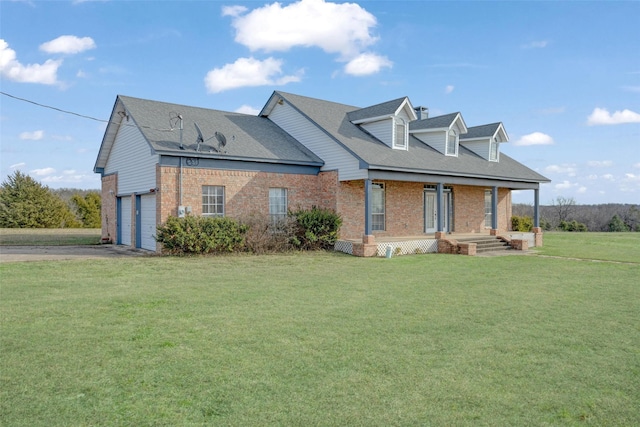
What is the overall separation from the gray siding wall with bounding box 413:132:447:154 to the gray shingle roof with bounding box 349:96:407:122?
11.0 feet

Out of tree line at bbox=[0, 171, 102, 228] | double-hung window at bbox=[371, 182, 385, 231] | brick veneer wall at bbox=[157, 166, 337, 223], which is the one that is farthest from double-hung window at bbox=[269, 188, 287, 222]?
tree line at bbox=[0, 171, 102, 228]

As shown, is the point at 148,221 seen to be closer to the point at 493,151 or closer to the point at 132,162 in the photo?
the point at 132,162

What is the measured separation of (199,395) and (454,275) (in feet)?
29.6

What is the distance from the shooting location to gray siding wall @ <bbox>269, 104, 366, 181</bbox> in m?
17.3

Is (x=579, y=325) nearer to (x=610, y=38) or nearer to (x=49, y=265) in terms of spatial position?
(x=610, y=38)

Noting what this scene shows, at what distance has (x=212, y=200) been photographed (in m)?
16.5

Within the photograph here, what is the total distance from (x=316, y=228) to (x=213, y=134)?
5.69 meters

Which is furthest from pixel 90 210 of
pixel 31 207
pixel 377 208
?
pixel 377 208

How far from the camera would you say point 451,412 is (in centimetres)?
379

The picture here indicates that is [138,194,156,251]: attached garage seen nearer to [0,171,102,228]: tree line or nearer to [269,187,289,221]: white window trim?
[269,187,289,221]: white window trim

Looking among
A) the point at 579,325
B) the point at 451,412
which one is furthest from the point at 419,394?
the point at 579,325

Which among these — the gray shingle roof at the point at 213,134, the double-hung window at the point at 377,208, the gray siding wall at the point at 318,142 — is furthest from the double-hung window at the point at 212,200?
the double-hung window at the point at 377,208

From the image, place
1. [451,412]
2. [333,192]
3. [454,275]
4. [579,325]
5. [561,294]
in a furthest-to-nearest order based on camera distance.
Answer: [333,192], [454,275], [561,294], [579,325], [451,412]

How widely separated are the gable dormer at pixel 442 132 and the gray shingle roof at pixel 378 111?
10.2ft
